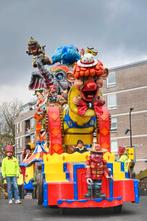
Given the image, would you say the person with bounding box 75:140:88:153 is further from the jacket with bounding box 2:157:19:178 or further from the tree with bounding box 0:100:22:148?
the tree with bounding box 0:100:22:148

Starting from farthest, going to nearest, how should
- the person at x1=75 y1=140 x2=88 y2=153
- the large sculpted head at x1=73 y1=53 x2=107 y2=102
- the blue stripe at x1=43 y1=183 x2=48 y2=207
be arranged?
the person at x1=75 y1=140 x2=88 y2=153
the large sculpted head at x1=73 y1=53 x2=107 y2=102
the blue stripe at x1=43 y1=183 x2=48 y2=207

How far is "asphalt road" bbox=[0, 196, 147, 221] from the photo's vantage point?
9.20 meters

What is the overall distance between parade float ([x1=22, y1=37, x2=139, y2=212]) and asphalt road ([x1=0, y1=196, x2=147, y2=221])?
0.79 ft

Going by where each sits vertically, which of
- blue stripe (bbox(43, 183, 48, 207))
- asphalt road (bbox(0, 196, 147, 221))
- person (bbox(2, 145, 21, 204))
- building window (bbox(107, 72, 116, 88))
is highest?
building window (bbox(107, 72, 116, 88))

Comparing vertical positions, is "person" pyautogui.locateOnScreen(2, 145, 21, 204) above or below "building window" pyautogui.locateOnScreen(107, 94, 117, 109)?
below

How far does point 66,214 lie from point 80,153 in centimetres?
148

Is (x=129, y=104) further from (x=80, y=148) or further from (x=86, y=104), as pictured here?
(x=86, y=104)

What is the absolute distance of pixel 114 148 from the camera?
5428cm

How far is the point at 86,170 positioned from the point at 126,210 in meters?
1.67

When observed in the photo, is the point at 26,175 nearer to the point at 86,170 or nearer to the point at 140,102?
the point at 86,170

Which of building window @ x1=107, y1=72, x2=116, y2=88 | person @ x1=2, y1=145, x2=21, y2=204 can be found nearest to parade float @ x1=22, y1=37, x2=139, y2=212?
person @ x1=2, y1=145, x2=21, y2=204

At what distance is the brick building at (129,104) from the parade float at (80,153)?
1513 inches

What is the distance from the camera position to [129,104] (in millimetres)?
53156

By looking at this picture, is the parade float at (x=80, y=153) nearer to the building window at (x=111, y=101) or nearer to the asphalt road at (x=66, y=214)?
the asphalt road at (x=66, y=214)
